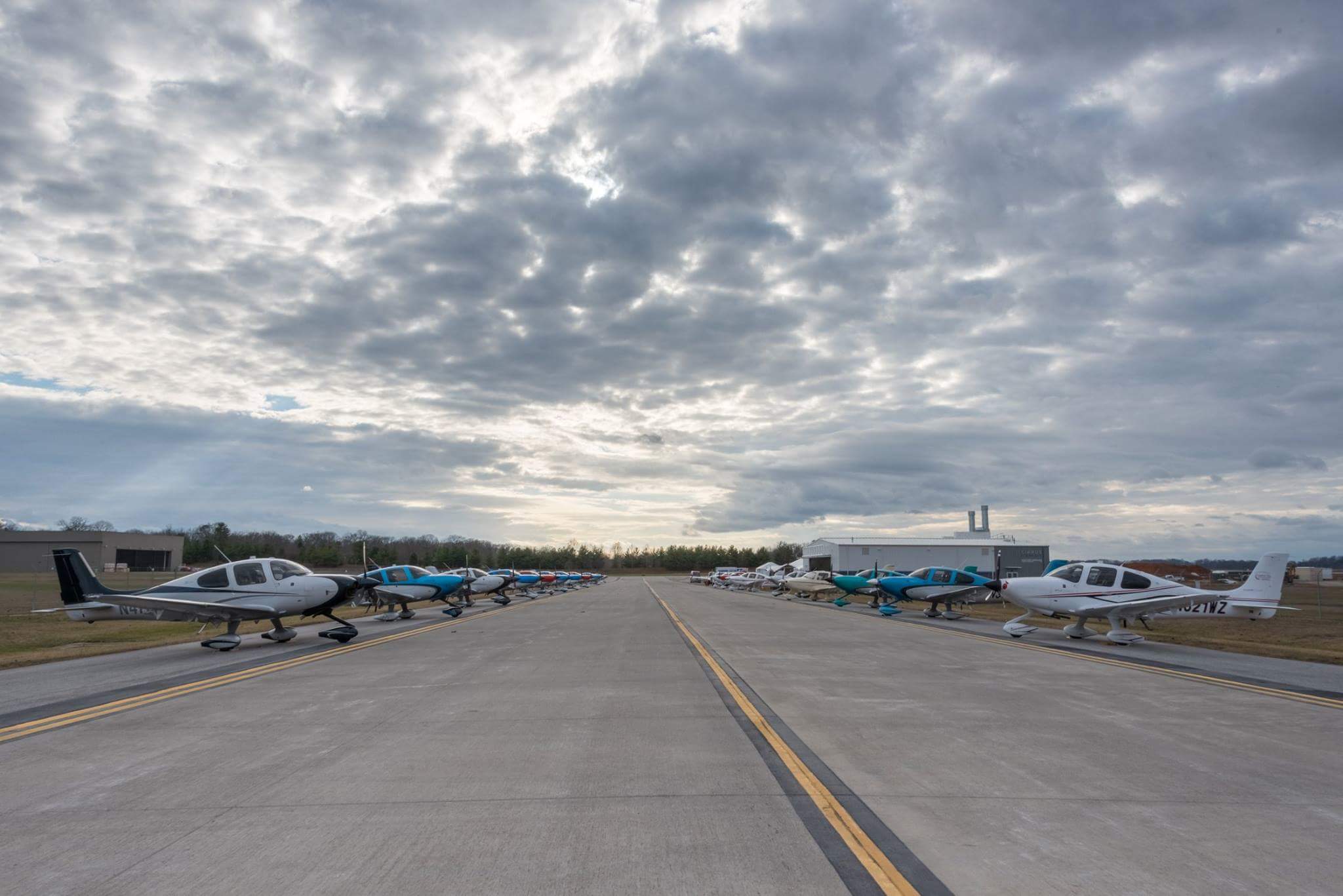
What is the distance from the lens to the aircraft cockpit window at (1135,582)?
20438 millimetres

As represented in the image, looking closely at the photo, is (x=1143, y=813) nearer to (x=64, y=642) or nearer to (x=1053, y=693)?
(x=1053, y=693)

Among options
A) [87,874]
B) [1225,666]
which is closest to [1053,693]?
[1225,666]

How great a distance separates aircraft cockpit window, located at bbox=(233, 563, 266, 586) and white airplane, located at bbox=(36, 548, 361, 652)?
0.02 meters

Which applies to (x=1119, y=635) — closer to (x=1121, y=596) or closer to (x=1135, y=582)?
(x=1121, y=596)

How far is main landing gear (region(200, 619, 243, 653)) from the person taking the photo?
57.7 ft

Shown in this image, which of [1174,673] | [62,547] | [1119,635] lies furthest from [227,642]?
[62,547]

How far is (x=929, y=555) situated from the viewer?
9538 centimetres

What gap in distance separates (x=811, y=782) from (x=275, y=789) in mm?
4241

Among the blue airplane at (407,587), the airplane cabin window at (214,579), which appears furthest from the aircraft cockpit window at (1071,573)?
the blue airplane at (407,587)

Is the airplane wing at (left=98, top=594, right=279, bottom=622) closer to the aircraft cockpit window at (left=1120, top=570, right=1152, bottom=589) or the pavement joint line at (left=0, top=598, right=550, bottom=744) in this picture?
the pavement joint line at (left=0, top=598, right=550, bottom=744)

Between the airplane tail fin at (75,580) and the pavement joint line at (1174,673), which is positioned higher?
the airplane tail fin at (75,580)

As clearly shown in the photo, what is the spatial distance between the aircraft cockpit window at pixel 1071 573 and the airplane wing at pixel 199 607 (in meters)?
19.9

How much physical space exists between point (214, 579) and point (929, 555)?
88073mm

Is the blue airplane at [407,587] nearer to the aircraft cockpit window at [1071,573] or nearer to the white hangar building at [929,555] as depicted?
the aircraft cockpit window at [1071,573]
